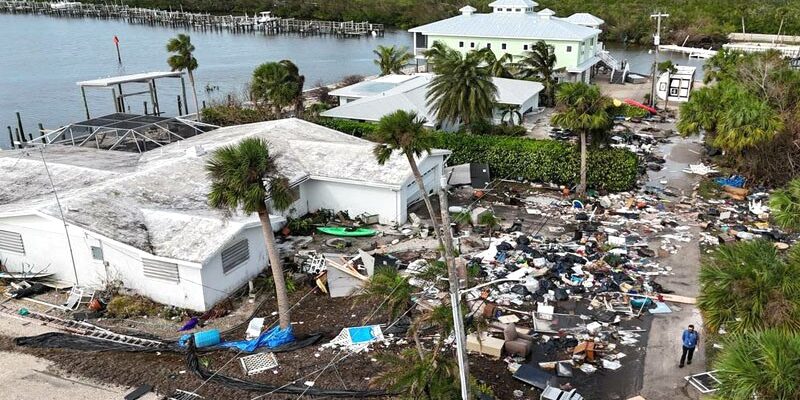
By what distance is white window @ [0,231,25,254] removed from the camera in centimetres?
2056

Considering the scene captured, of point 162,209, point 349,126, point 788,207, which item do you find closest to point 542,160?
point 349,126

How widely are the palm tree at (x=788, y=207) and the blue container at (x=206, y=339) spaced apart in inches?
530

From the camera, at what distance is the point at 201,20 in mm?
106375

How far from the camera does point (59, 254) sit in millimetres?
20031

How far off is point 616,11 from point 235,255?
87028 millimetres

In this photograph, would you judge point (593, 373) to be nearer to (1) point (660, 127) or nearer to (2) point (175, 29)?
(1) point (660, 127)

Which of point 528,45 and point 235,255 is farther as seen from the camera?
point 528,45

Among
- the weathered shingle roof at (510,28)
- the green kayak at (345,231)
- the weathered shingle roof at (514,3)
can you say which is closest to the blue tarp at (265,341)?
the green kayak at (345,231)

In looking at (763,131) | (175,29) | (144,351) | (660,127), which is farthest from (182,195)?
(175,29)

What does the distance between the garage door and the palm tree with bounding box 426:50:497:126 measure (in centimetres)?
537

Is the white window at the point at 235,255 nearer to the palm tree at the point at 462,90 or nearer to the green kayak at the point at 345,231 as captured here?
the green kayak at the point at 345,231

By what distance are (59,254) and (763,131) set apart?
2780 centimetres

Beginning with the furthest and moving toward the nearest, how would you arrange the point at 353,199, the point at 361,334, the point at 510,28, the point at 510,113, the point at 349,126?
the point at 510,28 → the point at 510,113 → the point at 349,126 → the point at 353,199 → the point at 361,334

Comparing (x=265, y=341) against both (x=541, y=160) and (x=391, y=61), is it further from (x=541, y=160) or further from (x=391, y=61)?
(x=391, y=61)
